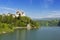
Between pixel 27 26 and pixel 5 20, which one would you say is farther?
pixel 27 26

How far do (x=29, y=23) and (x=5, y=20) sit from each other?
3.87 meters

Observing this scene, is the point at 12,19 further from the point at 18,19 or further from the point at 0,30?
the point at 0,30

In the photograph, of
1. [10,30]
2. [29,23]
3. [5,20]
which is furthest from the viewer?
[29,23]

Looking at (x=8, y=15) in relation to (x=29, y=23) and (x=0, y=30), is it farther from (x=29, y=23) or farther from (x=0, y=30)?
(x=0, y=30)

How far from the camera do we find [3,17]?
64.4ft

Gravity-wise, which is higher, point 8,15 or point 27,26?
point 8,15

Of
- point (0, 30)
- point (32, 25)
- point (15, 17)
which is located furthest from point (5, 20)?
point (0, 30)

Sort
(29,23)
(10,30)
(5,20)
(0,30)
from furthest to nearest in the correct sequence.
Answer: (29,23) < (5,20) < (10,30) < (0,30)

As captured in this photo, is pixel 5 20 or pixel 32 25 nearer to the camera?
pixel 5 20

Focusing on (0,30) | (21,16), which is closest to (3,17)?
(21,16)

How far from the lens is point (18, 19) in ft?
74.1

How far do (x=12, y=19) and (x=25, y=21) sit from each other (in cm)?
234

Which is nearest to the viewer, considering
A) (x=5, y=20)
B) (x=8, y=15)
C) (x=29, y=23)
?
(x=5, y=20)

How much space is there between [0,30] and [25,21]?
9.35m
